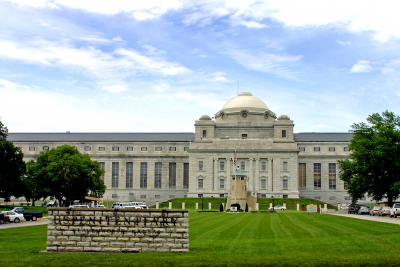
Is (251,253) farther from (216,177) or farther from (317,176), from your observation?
(317,176)

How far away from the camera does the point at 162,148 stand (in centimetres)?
12850

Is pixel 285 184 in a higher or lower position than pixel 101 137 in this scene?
lower

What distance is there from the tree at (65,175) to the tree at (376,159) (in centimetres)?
4363

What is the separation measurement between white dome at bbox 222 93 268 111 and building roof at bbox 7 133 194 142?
45.4 ft

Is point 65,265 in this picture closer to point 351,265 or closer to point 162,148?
point 351,265

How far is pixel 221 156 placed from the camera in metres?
117

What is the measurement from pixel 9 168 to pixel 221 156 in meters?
55.1

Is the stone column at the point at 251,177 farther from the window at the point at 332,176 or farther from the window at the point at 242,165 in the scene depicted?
the window at the point at 332,176

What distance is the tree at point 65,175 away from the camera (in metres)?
79.6

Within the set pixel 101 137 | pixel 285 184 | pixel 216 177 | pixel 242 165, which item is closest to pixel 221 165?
pixel 216 177

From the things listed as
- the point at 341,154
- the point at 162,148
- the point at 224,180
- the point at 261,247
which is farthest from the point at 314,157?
the point at 261,247

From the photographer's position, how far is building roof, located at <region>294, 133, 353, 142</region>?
127125 millimetres

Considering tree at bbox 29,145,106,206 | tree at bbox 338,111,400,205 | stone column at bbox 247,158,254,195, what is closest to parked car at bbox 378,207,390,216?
tree at bbox 338,111,400,205

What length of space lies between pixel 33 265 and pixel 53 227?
379 cm
